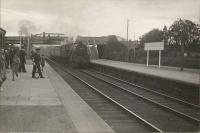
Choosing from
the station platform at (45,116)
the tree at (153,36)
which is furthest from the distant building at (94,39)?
the station platform at (45,116)

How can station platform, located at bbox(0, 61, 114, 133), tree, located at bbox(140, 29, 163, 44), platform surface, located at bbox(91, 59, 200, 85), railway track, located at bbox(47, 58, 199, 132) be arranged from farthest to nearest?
tree, located at bbox(140, 29, 163, 44) → platform surface, located at bbox(91, 59, 200, 85) → railway track, located at bbox(47, 58, 199, 132) → station platform, located at bbox(0, 61, 114, 133)

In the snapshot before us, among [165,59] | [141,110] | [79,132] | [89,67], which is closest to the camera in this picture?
[79,132]

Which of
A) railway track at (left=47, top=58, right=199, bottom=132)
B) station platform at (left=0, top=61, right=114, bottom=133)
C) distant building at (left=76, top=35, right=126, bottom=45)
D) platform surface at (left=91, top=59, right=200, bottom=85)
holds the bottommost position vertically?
railway track at (left=47, top=58, right=199, bottom=132)

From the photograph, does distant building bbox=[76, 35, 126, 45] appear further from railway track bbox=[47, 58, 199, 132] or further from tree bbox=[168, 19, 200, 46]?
railway track bbox=[47, 58, 199, 132]

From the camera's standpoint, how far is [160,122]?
991 centimetres

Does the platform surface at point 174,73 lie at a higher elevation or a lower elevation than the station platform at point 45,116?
higher

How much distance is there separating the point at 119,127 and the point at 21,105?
2.99 m

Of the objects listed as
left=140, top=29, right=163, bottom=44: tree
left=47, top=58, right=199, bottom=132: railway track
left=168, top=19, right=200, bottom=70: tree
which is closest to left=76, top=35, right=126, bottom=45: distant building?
left=140, top=29, right=163, bottom=44: tree

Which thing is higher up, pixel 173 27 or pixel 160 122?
pixel 173 27

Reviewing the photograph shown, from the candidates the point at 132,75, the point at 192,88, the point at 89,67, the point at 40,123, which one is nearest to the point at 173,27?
the point at 132,75

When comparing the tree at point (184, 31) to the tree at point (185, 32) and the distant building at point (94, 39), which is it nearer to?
the tree at point (185, 32)

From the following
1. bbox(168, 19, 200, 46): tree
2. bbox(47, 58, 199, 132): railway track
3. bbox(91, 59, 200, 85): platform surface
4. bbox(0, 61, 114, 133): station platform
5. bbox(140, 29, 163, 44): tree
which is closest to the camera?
bbox(0, 61, 114, 133): station platform

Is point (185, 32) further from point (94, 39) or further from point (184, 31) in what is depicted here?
point (94, 39)

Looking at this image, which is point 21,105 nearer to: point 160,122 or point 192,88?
point 160,122
